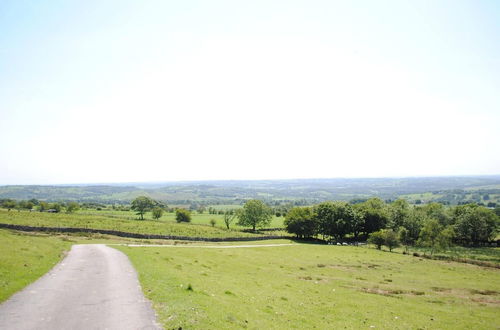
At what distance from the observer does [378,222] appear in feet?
390

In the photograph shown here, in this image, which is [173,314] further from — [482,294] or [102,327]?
[482,294]

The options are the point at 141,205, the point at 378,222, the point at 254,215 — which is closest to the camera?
the point at 378,222

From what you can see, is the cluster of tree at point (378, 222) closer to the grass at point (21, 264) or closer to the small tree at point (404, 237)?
the small tree at point (404, 237)

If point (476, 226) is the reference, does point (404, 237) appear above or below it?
below

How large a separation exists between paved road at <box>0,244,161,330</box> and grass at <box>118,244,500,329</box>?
122 cm

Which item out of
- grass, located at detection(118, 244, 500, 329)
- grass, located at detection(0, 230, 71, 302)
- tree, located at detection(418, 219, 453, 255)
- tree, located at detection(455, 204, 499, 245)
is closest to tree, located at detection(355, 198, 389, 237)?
tree, located at detection(418, 219, 453, 255)

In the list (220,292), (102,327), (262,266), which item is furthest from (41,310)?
(262,266)

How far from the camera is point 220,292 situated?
25.6m

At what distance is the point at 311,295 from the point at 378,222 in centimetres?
9811

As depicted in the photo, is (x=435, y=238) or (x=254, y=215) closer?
(x=435, y=238)

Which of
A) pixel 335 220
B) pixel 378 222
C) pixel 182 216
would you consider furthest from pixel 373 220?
pixel 182 216

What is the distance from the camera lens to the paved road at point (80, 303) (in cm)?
1595

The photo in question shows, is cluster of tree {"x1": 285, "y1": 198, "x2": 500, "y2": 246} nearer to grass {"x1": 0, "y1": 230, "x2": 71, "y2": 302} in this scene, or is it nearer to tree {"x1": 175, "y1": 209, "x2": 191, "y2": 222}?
tree {"x1": 175, "y1": 209, "x2": 191, "y2": 222}

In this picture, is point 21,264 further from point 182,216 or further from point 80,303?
point 182,216
